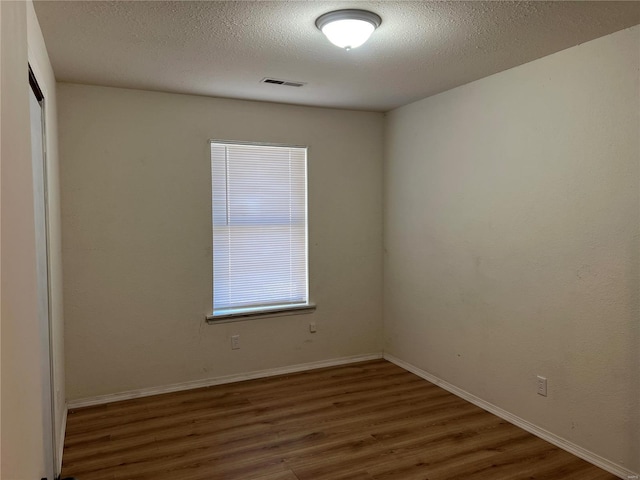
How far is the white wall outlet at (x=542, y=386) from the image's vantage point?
3066 millimetres

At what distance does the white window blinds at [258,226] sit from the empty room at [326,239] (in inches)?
0.8

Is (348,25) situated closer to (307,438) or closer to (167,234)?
(167,234)

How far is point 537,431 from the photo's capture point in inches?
123

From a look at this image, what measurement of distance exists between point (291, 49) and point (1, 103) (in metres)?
2.03

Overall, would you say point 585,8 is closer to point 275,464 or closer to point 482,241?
point 482,241

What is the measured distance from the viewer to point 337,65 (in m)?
3.13

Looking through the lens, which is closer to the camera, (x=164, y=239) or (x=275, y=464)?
(x=275, y=464)

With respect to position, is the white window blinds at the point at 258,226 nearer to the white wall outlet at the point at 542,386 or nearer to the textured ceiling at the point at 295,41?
the textured ceiling at the point at 295,41

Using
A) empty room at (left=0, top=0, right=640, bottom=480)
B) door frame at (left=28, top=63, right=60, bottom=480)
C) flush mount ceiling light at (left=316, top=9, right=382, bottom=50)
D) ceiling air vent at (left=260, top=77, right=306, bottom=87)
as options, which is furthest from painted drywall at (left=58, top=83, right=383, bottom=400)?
flush mount ceiling light at (left=316, top=9, right=382, bottom=50)

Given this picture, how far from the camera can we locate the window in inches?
161

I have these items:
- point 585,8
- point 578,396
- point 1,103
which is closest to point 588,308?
point 578,396

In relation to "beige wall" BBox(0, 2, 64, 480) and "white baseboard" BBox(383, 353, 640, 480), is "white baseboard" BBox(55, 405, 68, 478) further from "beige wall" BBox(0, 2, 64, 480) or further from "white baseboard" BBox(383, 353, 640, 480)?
"white baseboard" BBox(383, 353, 640, 480)

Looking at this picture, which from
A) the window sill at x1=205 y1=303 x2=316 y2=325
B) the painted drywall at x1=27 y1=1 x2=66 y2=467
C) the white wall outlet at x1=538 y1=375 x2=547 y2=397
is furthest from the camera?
the window sill at x1=205 y1=303 x2=316 y2=325

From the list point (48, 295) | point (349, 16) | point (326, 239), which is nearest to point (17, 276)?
point (48, 295)
